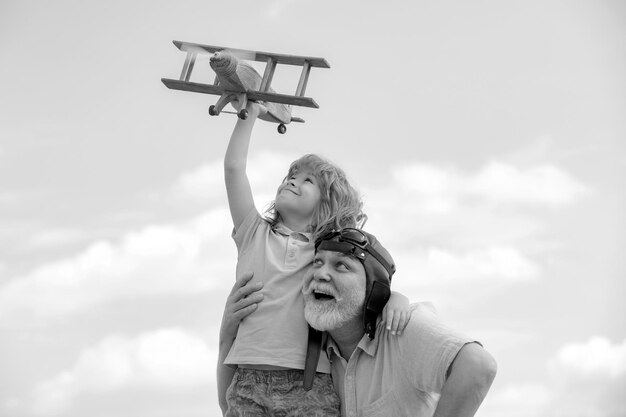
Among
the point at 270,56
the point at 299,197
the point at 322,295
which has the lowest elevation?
the point at 322,295

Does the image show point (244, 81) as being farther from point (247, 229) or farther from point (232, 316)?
point (232, 316)

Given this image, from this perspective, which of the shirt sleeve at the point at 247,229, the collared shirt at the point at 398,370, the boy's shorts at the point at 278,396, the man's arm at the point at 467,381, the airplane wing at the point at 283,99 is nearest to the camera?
the man's arm at the point at 467,381

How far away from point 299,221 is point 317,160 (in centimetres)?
49

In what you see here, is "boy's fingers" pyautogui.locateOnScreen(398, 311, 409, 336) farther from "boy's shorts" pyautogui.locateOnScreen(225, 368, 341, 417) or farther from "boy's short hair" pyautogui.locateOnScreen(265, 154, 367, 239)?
"boy's short hair" pyautogui.locateOnScreen(265, 154, 367, 239)

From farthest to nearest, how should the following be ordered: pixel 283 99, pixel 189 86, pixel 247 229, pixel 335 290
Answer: pixel 189 86, pixel 283 99, pixel 247 229, pixel 335 290

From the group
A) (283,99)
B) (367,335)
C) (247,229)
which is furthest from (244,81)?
(367,335)

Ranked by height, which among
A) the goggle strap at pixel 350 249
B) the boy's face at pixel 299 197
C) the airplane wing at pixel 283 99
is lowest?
the goggle strap at pixel 350 249

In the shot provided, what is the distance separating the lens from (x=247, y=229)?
5387 mm

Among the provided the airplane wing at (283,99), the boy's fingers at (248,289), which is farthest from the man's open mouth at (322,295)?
the airplane wing at (283,99)

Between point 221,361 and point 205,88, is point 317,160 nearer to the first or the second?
point 205,88

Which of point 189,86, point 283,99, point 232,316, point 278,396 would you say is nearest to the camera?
point 278,396

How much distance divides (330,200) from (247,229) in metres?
0.65

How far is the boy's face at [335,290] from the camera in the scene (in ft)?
16.2

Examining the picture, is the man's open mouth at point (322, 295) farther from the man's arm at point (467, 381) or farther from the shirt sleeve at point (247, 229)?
the man's arm at point (467, 381)
